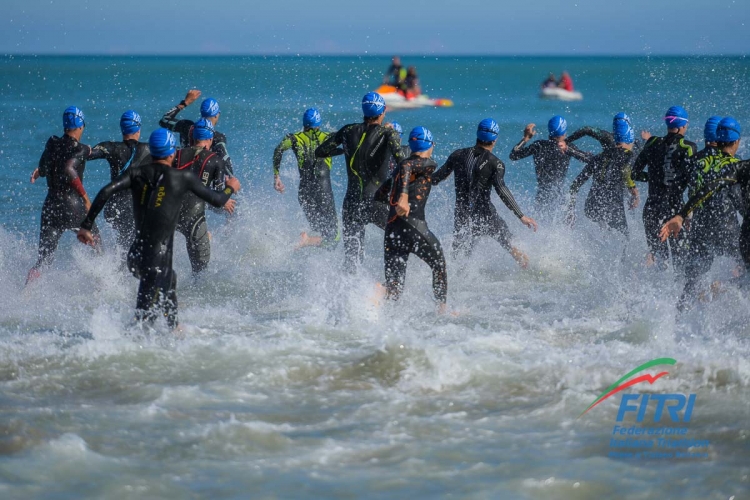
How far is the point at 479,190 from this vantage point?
30.0ft

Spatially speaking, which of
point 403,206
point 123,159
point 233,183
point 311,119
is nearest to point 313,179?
point 311,119

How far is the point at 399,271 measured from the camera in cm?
812

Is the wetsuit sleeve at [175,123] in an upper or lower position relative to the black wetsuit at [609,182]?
upper

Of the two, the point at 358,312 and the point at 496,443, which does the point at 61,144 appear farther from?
the point at 496,443

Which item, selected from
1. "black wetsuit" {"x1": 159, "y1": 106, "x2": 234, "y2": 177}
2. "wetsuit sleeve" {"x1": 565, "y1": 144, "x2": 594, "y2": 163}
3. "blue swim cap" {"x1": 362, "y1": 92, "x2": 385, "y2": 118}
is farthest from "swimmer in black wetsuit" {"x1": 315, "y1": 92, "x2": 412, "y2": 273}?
"wetsuit sleeve" {"x1": 565, "y1": 144, "x2": 594, "y2": 163}

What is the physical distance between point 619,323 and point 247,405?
372 cm

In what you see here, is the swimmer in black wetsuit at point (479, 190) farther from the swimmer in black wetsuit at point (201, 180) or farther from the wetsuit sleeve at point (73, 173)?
the wetsuit sleeve at point (73, 173)

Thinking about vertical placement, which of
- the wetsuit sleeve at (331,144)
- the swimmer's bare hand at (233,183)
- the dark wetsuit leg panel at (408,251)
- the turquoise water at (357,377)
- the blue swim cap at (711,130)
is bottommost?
the turquoise water at (357,377)

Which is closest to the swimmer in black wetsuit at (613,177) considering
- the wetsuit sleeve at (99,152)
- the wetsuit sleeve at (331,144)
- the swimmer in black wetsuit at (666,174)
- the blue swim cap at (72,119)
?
the swimmer in black wetsuit at (666,174)

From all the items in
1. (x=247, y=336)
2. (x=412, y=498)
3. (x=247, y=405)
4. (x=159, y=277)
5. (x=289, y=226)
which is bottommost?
(x=412, y=498)

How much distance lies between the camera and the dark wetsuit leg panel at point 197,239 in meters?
9.02

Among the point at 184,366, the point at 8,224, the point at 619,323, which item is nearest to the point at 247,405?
the point at 184,366

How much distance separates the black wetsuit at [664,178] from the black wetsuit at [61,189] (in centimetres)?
596

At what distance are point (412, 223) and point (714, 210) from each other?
2.67 meters
